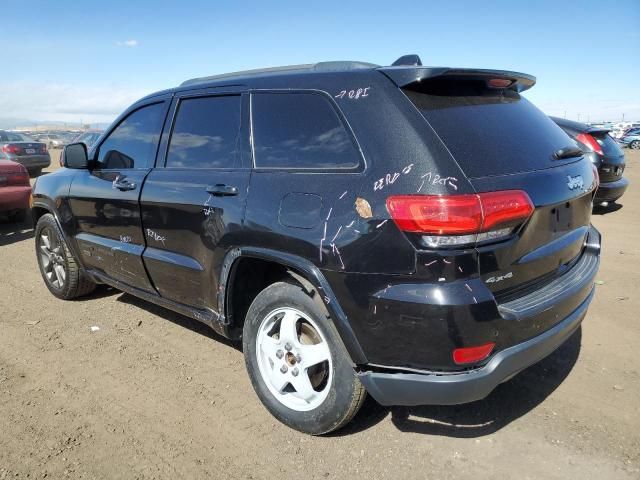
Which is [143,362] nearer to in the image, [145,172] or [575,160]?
[145,172]

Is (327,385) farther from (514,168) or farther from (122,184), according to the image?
(122,184)

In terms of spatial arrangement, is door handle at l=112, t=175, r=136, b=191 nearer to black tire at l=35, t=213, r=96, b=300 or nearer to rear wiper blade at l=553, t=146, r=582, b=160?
black tire at l=35, t=213, r=96, b=300

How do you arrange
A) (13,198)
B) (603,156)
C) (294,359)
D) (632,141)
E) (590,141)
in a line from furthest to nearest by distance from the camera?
1. (632,141)
2. (13,198)
3. (590,141)
4. (603,156)
5. (294,359)

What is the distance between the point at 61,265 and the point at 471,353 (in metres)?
4.07

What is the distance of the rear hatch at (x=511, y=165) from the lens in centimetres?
223

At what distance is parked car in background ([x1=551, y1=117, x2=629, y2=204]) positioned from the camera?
7461 mm

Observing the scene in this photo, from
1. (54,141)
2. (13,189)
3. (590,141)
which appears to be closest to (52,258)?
(13,189)

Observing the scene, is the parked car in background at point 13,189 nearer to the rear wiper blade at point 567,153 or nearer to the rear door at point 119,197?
the rear door at point 119,197

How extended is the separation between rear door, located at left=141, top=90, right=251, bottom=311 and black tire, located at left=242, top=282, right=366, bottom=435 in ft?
1.20

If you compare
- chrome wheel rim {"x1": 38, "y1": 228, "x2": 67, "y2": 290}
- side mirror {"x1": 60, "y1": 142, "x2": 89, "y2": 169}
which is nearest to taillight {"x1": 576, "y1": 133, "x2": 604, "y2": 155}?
side mirror {"x1": 60, "y1": 142, "x2": 89, "y2": 169}

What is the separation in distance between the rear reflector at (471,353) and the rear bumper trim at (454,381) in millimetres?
55

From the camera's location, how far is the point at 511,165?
7.77 feet

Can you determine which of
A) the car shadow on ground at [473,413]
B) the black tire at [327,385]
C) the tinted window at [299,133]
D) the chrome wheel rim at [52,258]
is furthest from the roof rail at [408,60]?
the chrome wheel rim at [52,258]

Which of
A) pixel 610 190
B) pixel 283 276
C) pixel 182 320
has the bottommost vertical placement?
pixel 182 320
